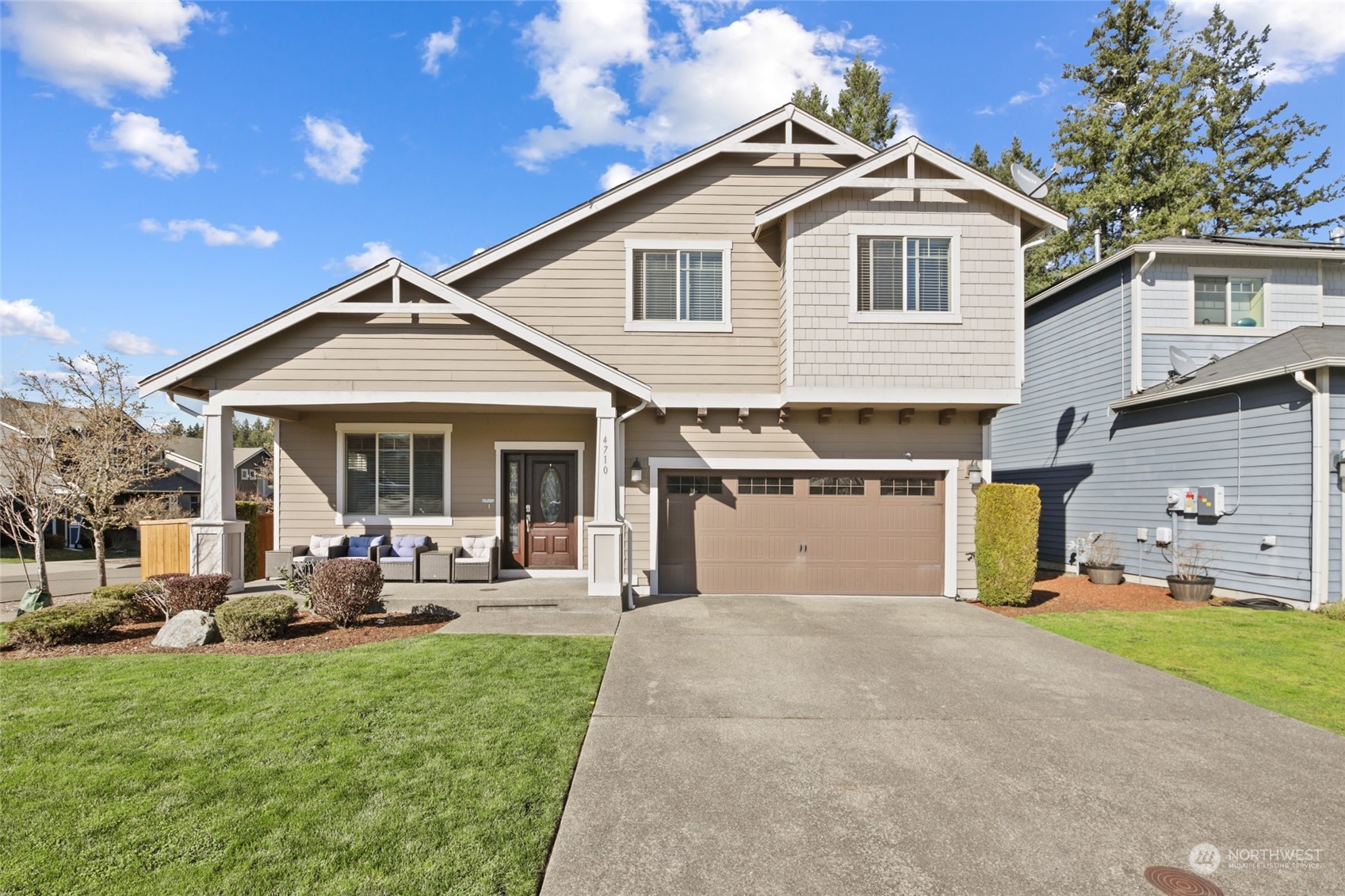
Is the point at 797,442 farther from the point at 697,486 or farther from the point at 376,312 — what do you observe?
the point at 376,312

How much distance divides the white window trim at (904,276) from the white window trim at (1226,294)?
6051 mm

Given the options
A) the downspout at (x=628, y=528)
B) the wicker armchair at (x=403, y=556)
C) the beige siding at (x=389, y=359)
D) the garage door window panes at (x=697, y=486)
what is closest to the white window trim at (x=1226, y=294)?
the garage door window panes at (x=697, y=486)

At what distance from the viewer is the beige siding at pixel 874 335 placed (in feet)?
31.8

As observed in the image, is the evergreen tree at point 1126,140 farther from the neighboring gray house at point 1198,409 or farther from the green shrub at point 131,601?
the green shrub at point 131,601

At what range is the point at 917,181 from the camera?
9.65 metres

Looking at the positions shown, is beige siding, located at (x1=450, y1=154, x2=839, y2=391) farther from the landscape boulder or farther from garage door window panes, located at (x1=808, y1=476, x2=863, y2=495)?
the landscape boulder

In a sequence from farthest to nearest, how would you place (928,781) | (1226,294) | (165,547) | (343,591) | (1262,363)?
(1226,294) < (1262,363) < (165,547) < (343,591) < (928,781)

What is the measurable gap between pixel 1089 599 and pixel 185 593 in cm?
1289

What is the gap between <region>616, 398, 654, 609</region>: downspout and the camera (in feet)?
30.4

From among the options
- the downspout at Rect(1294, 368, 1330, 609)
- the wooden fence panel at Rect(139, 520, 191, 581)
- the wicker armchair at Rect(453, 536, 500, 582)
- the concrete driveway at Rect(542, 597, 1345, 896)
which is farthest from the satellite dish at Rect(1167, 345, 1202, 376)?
the wooden fence panel at Rect(139, 520, 191, 581)

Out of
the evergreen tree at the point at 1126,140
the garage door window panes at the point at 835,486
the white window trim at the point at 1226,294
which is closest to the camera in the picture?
the garage door window panes at the point at 835,486

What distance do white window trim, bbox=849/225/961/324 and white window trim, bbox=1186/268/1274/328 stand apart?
6051mm

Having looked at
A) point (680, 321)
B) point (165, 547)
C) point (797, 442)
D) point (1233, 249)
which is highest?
point (1233, 249)

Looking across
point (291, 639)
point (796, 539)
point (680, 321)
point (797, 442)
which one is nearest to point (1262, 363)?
point (797, 442)
